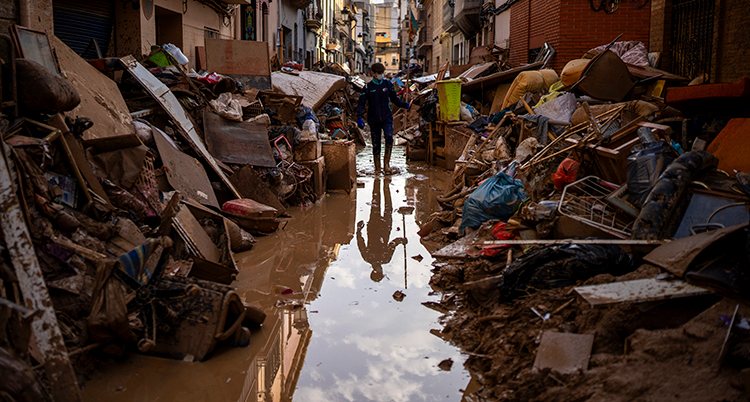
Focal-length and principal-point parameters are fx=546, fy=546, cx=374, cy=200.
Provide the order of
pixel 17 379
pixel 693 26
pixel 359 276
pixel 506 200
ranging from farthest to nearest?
1. pixel 693 26
2. pixel 506 200
3. pixel 359 276
4. pixel 17 379

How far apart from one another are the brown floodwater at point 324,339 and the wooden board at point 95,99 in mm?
1799

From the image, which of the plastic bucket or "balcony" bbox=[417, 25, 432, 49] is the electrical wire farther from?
"balcony" bbox=[417, 25, 432, 49]

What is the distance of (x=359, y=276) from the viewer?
4.94 m

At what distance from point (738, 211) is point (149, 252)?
3.58 m

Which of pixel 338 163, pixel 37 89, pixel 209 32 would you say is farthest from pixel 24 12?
pixel 209 32

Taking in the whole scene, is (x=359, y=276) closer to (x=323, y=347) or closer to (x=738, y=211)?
(x=323, y=347)

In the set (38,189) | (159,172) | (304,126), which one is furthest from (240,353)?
(304,126)

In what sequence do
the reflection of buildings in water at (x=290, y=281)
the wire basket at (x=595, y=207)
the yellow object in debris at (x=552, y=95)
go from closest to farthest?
the reflection of buildings in water at (x=290, y=281)
the wire basket at (x=595, y=207)
the yellow object in debris at (x=552, y=95)

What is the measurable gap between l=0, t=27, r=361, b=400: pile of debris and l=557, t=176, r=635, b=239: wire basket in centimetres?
250

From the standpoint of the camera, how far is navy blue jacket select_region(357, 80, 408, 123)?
10078 millimetres

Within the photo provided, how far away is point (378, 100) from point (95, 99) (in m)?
5.49

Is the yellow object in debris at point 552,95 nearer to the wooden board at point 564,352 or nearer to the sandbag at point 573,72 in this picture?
the sandbag at point 573,72

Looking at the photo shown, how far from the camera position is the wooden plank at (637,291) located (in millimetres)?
2771

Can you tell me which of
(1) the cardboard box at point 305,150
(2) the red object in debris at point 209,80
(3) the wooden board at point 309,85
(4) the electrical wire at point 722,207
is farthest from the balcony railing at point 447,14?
(4) the electrical wire at point 722,207
